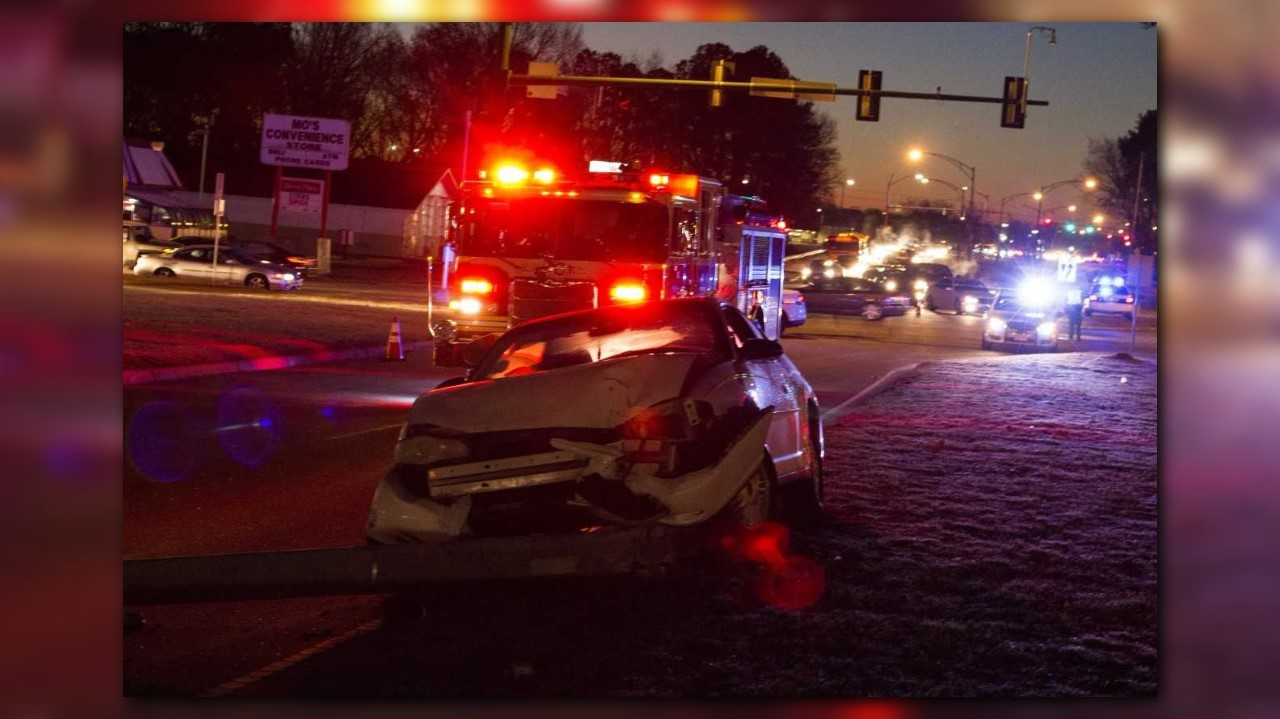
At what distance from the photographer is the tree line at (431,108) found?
2838 centimetres

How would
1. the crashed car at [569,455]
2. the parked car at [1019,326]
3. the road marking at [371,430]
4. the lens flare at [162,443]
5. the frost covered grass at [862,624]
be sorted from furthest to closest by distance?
Result: the parked car at [1019,326]
the road marking at [371,430]
the lens flare at [162,443]
the crashed car at [569,455]
the frost covered grass at [862,624]

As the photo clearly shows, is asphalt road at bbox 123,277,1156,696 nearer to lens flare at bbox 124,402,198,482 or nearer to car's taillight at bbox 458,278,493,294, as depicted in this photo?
lens flare at bbox 124,402,198,482

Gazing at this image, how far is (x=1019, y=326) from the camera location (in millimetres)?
30797

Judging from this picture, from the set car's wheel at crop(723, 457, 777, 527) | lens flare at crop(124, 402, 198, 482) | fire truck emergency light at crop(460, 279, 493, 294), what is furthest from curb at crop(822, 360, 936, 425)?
car's wheel at crop(723, 457, 777, 527)

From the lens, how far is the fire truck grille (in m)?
15.1

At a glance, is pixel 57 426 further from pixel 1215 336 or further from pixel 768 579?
pixel 1215 336

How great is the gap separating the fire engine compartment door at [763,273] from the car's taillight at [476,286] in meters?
4.17

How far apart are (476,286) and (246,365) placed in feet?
18.6

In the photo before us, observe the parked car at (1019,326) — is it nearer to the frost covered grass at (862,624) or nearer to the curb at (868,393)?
the curb at (868,393)

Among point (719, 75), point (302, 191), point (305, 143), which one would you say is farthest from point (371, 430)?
point (302, 191)

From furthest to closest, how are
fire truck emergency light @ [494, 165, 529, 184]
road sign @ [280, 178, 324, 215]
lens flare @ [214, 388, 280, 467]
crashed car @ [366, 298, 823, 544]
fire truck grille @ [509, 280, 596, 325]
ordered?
road sign @ [280, 178, 324, 215] → fire truck emergency light @ [494, 165, 529, 184] → fire truck grille @ [509, 280, 596, 325] → lens flare @ [214, 388, 280, 467] → crashed car @ [366, 298, 823, 544]

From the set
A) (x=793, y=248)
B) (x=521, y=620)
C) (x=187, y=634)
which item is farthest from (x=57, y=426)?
(x=793, y=248)

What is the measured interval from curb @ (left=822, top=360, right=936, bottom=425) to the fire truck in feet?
7.35

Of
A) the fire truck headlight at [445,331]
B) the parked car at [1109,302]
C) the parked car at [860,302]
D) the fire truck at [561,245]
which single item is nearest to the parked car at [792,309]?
the parked car at [860,302]
